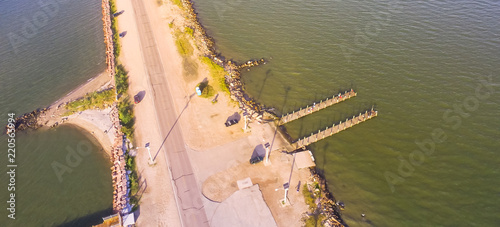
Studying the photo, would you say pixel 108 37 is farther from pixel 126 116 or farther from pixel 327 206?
pixel 327 206

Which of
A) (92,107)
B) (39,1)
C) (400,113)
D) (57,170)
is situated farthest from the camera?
(39,1)

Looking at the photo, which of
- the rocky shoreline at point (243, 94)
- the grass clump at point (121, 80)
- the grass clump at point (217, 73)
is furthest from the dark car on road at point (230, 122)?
the grass clump at point (121, 80)

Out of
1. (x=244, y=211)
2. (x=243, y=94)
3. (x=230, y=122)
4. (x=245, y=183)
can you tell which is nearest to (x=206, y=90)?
(x=243, y=94)

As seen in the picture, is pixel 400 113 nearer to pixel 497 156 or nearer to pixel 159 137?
pixel 497 156

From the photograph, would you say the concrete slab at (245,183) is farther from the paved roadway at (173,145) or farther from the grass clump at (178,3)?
the grass clump at (178,3)

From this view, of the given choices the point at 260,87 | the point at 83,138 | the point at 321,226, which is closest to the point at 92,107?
the point at 83,138

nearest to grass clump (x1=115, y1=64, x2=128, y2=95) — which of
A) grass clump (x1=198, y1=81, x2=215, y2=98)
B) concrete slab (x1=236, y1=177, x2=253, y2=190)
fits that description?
grass clump (x1=198, y1=81, x2=215, y2=98)
